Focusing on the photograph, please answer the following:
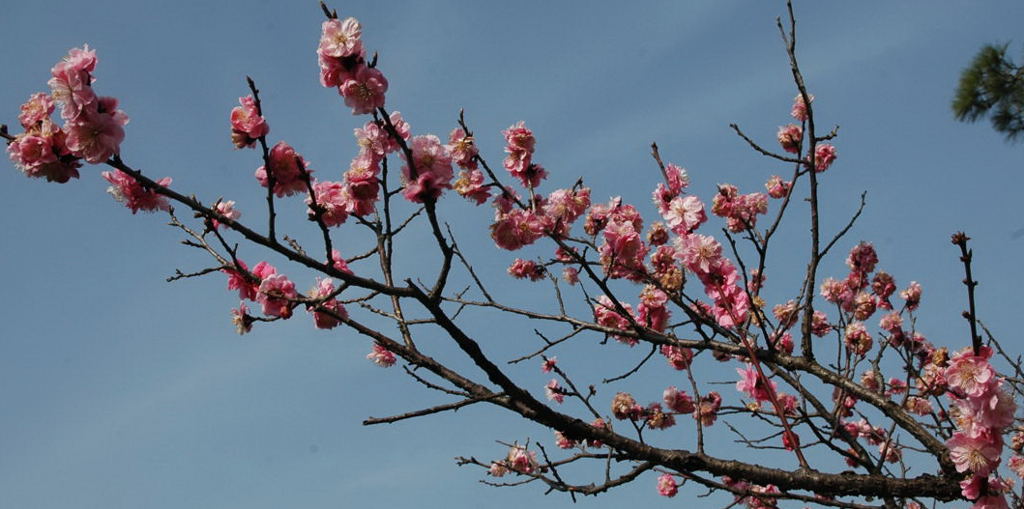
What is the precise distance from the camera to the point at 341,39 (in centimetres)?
233

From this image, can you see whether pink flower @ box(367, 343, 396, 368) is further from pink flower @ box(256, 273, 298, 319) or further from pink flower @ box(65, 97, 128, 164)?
pink flower @ box(65, 97, 128, 164)

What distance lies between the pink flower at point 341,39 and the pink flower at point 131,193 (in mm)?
819

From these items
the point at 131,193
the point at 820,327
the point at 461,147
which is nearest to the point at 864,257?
the point at 820,327

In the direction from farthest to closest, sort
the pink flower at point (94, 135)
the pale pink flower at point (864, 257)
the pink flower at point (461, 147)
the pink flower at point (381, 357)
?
the pale pink flower at point (864, 257) → the pink flower at point (381, 357) → the pink flower at point (461, 147) → the pink flower at point (94, 135)

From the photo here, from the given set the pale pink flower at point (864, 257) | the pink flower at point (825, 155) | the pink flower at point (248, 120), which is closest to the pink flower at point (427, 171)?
the pink flower at point (248, 120)

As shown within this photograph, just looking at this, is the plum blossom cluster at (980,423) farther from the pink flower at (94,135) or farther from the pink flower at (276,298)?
the pink flower at (94,135)

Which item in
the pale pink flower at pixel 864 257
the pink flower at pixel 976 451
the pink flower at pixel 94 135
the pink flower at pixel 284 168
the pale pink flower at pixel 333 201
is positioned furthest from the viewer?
the pale pink flower at pixel 864 257

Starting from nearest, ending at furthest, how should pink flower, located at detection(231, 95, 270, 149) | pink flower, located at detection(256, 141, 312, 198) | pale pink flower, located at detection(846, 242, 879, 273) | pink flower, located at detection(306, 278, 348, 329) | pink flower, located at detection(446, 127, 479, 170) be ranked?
pink flower, located at detection(231, 95, 270, 149)
pink flower, located at detection(256, 141, 312, 198)
pink flower, located at detection(306, 278, 348, 329)
pink flower, located at detection(446, 127, 479, 170)
pale pink flower, located at detection(846, 242, 879, 273)

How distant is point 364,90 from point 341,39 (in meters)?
0.17

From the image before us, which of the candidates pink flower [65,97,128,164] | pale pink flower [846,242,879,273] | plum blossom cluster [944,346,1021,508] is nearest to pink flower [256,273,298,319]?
pink flower [65,97,128,164]

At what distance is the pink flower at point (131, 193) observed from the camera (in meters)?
2.55

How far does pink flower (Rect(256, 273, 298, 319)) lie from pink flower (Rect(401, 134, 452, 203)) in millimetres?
632

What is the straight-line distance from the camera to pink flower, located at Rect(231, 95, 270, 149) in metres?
2.28

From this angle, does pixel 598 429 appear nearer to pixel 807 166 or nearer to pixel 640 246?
pixel 640 246
